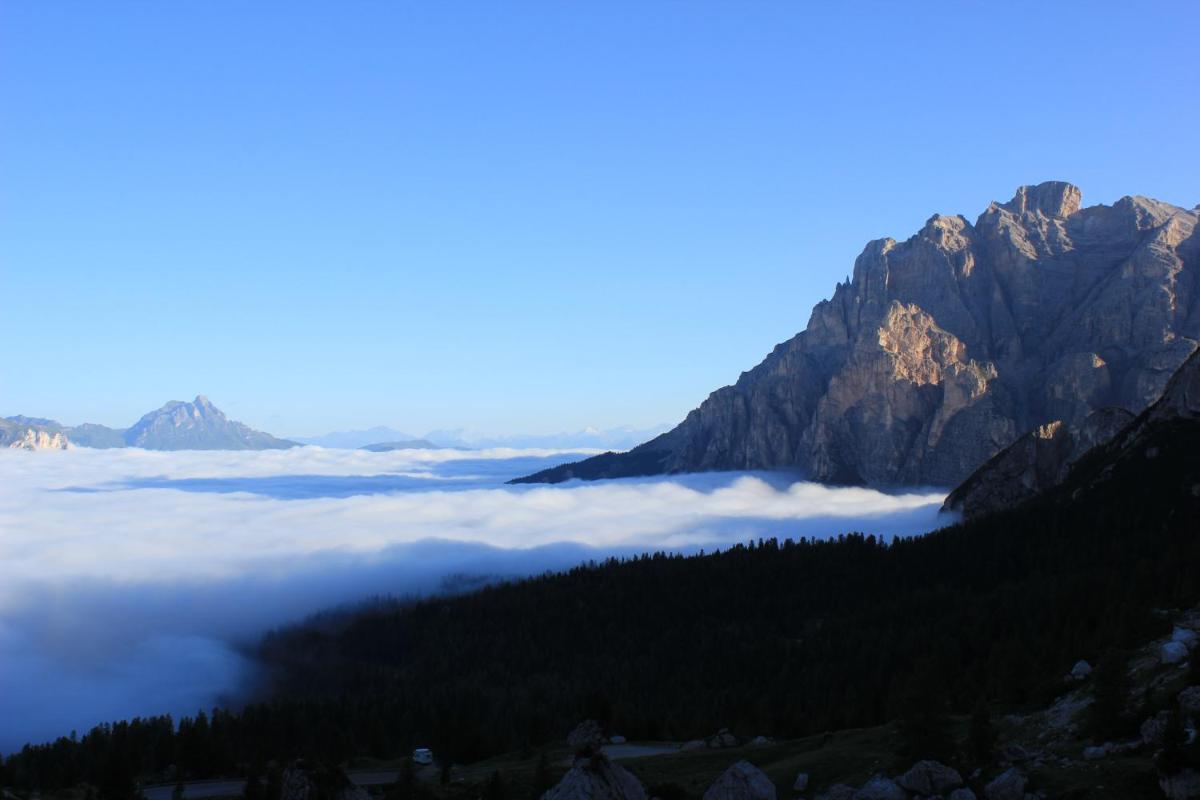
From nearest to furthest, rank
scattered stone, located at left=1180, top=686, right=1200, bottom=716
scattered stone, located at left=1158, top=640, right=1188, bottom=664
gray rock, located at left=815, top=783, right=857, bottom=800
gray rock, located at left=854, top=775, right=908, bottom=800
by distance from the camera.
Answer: scattered stone, located at left=1180, top=686, right=1200, bottom=716 < gray rock, located at left=854, top=775, right=908, bottom=800 < gray rock, located at left=815, top=783, right=857, bottom=800 < scattered stone, located at left=1158, top=640, right=1188, bottom=664

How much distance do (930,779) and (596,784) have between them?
29.5 m

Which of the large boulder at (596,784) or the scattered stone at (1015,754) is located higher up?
the scattered stone at (1015,754)

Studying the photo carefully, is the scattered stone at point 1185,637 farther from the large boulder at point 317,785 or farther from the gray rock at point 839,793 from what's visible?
the large boulder at point 317,785

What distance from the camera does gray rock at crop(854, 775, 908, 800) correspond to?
286 ft

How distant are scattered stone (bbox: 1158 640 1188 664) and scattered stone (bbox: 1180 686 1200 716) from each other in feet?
51.0

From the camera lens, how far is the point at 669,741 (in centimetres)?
17050

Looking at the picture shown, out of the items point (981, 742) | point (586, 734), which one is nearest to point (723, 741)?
point (586, 734)

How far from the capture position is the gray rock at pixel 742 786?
308ft

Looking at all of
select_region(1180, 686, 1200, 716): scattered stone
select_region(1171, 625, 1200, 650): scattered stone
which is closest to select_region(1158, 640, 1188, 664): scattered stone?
select_region(1171, 625, 1200, 650): scattered stone

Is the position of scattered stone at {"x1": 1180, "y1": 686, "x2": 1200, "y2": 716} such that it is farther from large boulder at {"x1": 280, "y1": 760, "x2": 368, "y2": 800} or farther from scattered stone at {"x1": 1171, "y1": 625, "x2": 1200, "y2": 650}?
large boulder at {"x1": 280, "y1": 760, "x2": 368, "y2": 800}

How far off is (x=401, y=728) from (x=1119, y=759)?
5596 inches

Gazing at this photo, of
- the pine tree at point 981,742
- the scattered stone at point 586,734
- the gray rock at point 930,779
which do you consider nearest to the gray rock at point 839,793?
the gray rock at point 930,779

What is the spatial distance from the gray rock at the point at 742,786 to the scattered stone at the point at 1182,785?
33944 millimetres

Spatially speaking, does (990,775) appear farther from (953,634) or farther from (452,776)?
(953,634)
